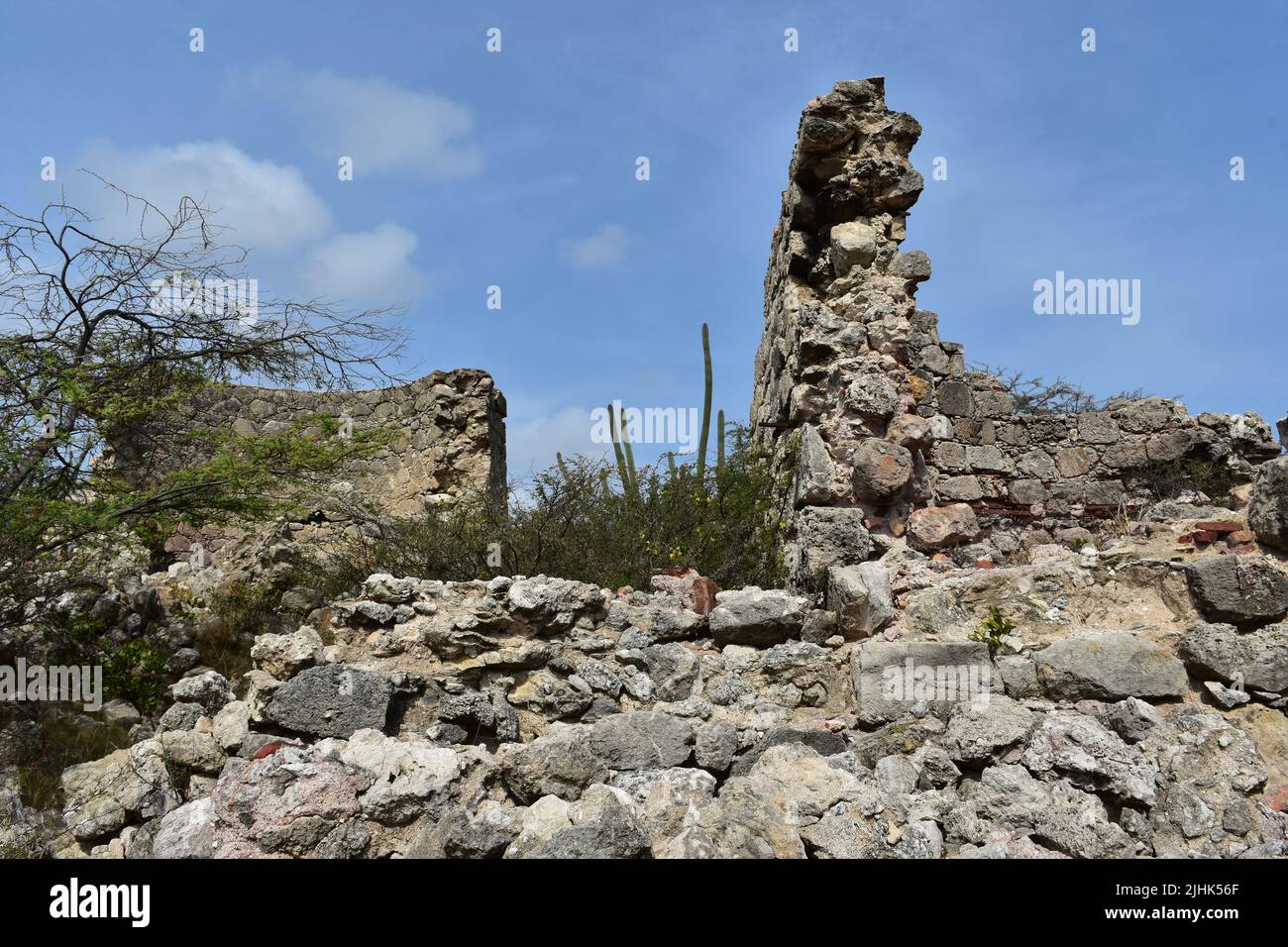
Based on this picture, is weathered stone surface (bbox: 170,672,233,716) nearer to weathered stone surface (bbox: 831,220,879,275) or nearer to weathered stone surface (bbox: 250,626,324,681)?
weathered stone surface (bbox: 250,626,324,681)

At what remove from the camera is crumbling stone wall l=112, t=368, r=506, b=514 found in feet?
32.1

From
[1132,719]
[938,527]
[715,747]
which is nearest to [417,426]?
[938,527]

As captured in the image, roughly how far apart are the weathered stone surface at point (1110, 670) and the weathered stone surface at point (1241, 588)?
340mm

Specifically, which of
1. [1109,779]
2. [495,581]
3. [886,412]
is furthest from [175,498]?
[1109,779]

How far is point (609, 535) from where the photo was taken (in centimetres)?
669

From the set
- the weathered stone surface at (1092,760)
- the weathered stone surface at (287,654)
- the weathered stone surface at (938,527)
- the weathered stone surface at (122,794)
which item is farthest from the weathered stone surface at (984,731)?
the weathered stone surface at (122,794)

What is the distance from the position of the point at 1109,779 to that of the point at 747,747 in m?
1.38

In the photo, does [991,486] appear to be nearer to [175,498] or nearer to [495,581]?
[495,581]

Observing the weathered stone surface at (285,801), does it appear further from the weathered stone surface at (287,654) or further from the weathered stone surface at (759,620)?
the weathered stone surface at (759,620)

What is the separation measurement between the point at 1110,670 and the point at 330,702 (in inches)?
130

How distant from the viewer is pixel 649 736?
3.63 meters

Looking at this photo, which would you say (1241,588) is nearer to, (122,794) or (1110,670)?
(1110,670)

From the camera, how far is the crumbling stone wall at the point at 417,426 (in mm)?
9781

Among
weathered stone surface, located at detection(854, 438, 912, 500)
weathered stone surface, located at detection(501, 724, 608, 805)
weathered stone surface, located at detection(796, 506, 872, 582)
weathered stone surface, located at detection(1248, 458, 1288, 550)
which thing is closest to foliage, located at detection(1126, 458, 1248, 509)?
weathered stone surface, located at detection(854, 438, 912, 500)
